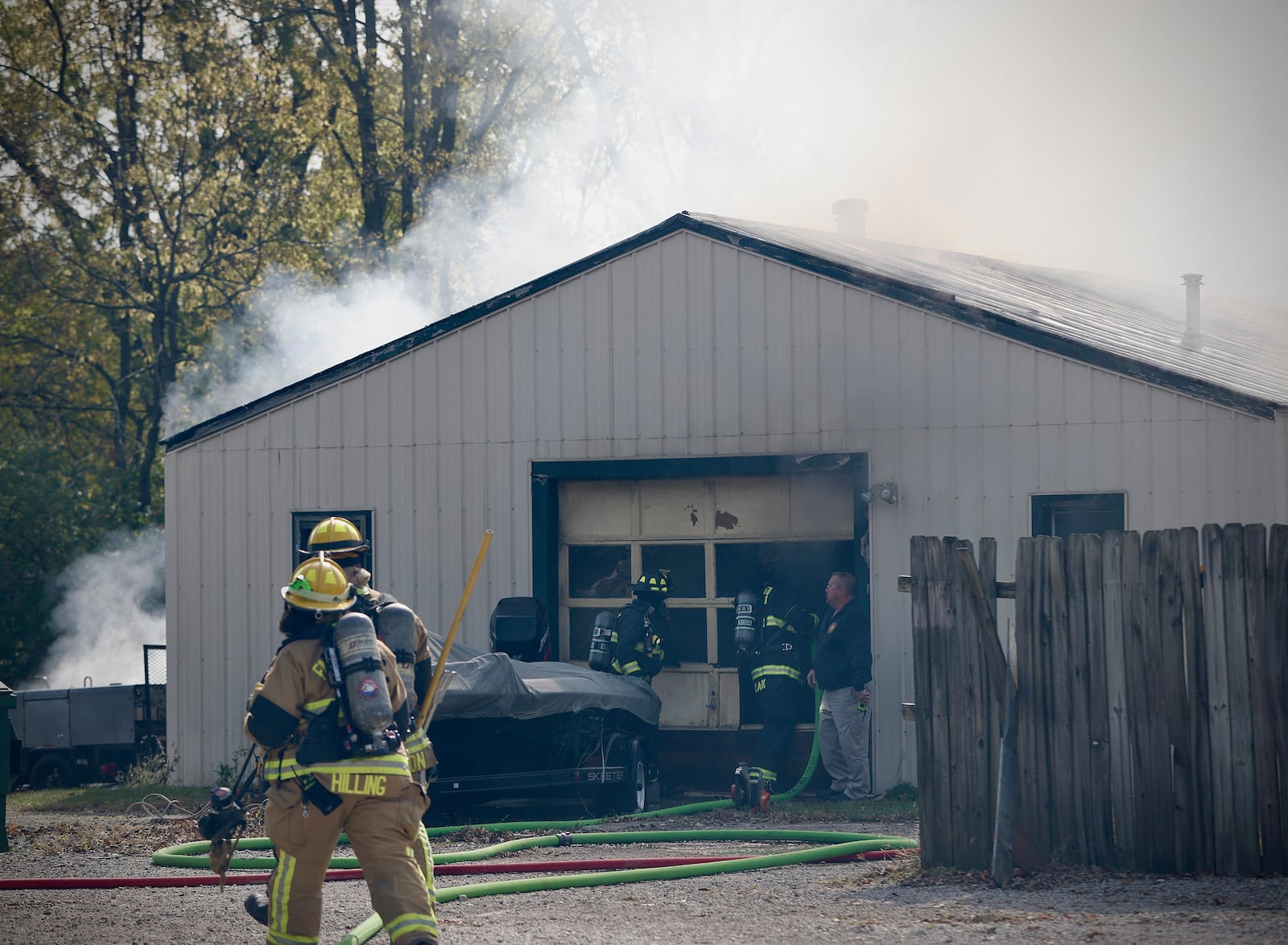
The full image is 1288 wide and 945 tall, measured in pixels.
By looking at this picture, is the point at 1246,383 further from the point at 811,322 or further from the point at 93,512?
Result: the point at 93,512

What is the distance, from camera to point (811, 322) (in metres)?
12.7

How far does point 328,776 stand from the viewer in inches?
243

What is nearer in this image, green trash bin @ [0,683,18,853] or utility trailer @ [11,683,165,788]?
green trash bin @ [0,683,18,853]

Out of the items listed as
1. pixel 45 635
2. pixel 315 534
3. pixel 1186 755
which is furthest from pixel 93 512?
pixel 1186 755

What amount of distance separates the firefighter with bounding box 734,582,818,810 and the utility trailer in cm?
686

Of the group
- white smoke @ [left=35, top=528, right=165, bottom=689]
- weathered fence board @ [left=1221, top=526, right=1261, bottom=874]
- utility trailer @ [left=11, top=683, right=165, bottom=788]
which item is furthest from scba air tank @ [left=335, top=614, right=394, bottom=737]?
white smoke @ [left=35, top=528, right=165, bottom=689]

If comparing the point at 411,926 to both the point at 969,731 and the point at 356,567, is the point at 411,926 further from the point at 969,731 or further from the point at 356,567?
the point at 969,731

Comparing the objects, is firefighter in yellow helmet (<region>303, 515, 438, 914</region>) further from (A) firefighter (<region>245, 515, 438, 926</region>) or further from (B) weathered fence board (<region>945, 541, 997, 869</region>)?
(B) weathered fence board (<region>945, 541, 997, 869</region>)

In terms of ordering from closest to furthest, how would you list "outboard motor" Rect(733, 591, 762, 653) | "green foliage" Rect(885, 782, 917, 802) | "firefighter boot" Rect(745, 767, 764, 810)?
"firefighter boot" Rect(745, 767, 764, 810)
"green foliage" Rect(885, 782, 917, 802)
"outboard motor" Rect(733, 591, 762, 653)

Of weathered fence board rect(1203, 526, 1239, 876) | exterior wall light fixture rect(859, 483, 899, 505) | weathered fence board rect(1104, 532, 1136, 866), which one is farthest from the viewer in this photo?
exterior wall light fixture rect(859, 483, 899, 505)

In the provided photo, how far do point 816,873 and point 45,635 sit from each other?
18.6 m

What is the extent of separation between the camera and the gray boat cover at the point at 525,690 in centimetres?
1068

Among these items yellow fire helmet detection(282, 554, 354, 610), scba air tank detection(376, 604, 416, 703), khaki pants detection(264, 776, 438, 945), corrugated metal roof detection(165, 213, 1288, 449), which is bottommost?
khaki pants detection(264, 776, 438, 945)

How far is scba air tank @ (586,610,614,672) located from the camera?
12.7 metres
